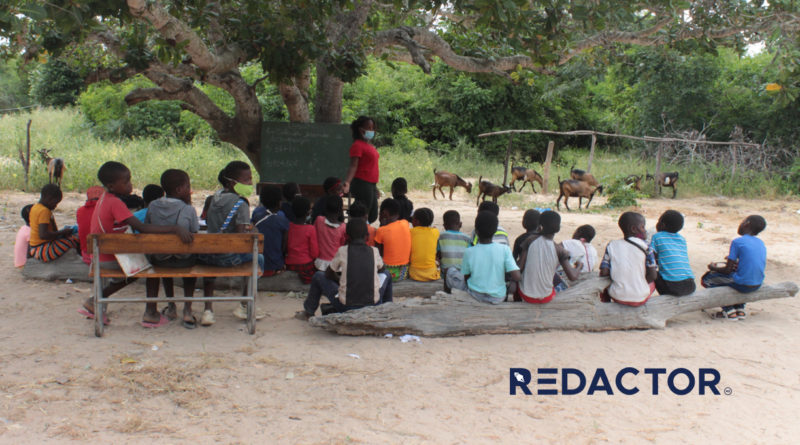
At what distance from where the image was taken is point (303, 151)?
8.26m

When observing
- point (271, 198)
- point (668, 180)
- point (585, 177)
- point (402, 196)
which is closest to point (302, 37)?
point (271, 198)

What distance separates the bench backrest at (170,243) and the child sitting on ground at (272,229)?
125 cm

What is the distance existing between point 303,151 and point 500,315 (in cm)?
433

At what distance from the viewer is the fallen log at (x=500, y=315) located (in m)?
4.68

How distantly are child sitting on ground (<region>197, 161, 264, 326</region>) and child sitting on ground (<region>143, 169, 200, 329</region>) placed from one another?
0.14 metres

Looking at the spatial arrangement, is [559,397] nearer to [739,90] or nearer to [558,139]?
[739,90]

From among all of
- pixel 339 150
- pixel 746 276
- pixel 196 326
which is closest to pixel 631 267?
pixel 746 276

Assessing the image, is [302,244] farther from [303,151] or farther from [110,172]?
[303,151]

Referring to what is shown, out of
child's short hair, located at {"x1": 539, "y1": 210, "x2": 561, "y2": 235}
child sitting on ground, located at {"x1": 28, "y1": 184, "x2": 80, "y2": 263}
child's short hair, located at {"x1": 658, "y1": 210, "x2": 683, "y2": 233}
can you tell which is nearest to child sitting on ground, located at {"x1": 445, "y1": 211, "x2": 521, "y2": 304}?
child's short hair, located at {"x1": 539, "y1": 210, "x2": 561, "y2": 235}

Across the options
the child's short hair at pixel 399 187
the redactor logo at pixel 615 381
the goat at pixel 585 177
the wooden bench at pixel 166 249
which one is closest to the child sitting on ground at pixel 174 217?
the wooden bench at pixel 166 249

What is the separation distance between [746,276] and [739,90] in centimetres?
1694

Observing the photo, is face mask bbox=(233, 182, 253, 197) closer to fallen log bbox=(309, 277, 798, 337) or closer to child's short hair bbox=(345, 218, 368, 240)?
child's short hair bbox=(345, 218, 368, 240)

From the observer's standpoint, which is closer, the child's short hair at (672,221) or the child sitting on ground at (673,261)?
the child's short hair at (672,221)

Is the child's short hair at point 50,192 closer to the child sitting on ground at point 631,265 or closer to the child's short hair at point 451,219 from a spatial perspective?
the child's short hair at point 451,219
